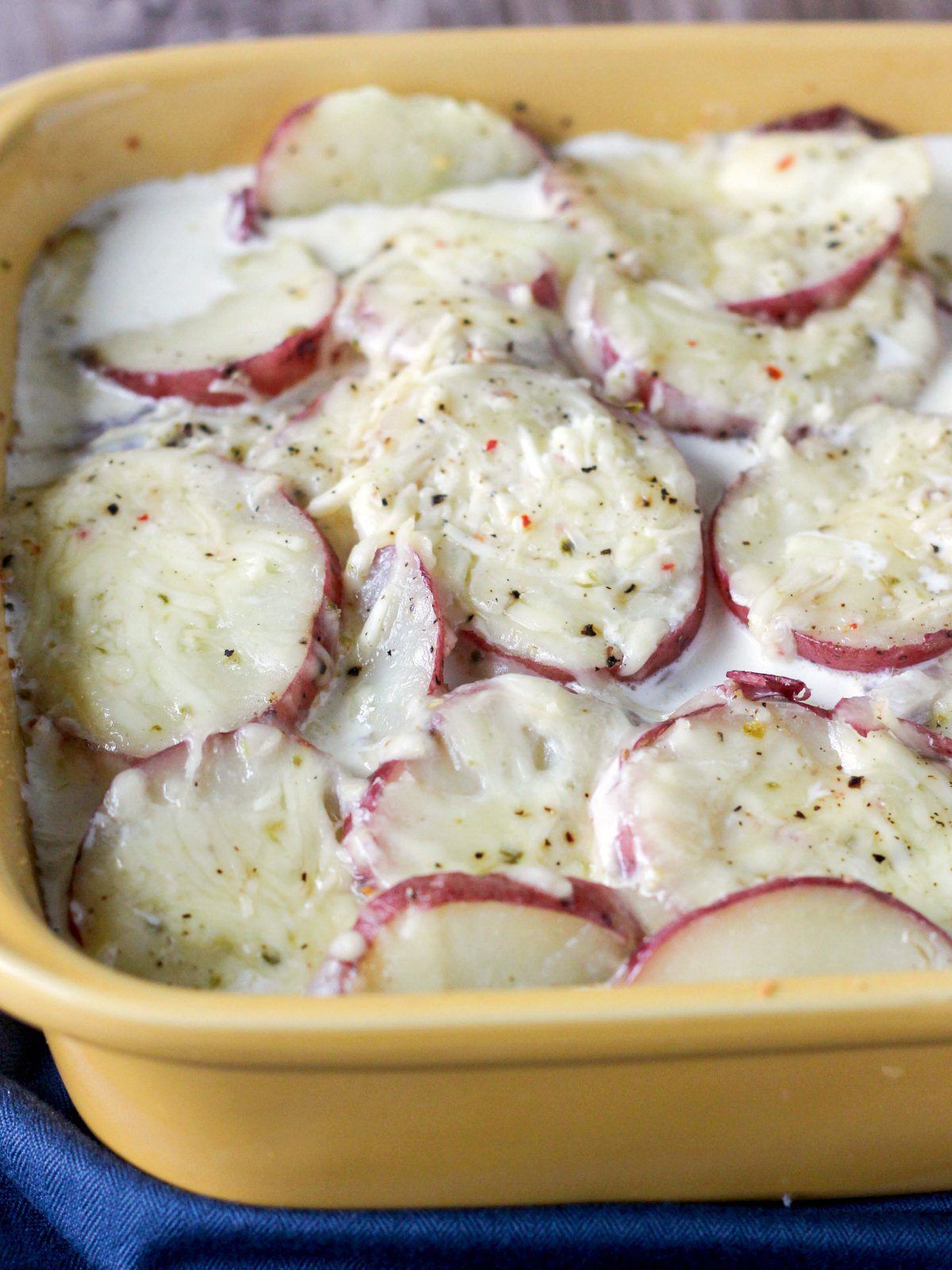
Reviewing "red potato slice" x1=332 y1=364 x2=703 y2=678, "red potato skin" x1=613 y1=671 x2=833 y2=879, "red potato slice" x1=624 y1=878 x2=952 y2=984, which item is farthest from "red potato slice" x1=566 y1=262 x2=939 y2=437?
"red potato slice" x1=624 y1=878 x2=952 y2=984

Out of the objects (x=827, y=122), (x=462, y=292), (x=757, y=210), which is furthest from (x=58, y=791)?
(x=827, y=122)

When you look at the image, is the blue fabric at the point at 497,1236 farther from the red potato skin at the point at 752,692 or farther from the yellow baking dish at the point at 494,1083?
the red potato skin at the point at 752,692

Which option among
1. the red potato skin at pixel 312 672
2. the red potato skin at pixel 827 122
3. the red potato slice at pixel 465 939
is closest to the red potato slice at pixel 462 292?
the red potato skin at pixel 312 672

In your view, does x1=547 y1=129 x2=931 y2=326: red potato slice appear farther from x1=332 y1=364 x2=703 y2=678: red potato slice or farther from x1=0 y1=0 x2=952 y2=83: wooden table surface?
x1=0 y1=0 x2=952 y2=83: wooden table surface

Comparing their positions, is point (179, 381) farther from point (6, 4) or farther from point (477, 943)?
point (6, 4)

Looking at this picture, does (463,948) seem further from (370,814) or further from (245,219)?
Answer: (245,219)

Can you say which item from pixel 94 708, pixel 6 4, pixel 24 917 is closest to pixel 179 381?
pixel 94 708

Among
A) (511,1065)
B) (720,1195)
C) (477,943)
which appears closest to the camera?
(511,1065)
